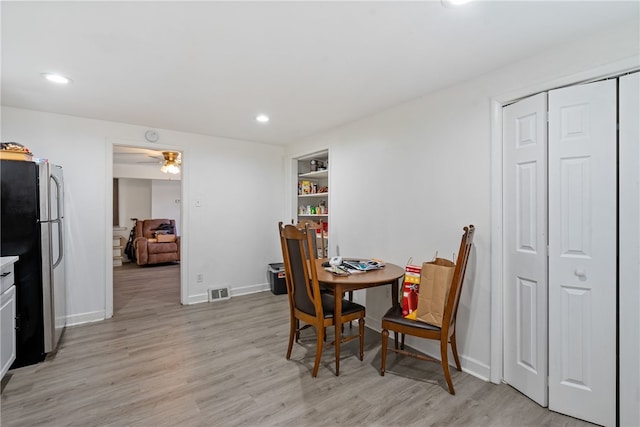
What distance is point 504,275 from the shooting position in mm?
2219

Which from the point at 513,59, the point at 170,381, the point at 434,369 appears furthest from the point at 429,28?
the point at 170,381

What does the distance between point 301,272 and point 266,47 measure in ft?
5.39

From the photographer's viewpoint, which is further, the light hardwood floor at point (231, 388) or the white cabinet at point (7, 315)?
the white cabinet at point (7, 315)

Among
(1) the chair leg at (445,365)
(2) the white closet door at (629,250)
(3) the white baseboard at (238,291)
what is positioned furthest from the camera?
(3) the white baseboard at (238,291)

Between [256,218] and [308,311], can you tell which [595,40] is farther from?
[256,218]

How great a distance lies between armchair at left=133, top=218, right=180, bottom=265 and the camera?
6.88m

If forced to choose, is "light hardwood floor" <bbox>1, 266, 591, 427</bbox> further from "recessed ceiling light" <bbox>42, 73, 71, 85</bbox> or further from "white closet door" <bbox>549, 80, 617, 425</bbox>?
"recessed ceiling light" <bbox>42, 73, 71, 85</bbox>

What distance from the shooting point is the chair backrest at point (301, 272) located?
2.29m

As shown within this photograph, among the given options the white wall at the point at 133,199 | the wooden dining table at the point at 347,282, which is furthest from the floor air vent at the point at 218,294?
the white wall at the point at 133,199

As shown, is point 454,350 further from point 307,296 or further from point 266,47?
point 266,47

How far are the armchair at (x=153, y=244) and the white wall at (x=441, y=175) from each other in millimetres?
5298

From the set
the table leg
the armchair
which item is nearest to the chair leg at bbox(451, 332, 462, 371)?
the table leg

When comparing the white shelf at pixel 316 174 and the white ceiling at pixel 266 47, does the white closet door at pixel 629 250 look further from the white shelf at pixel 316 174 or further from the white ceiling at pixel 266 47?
the white shelf at pixel 316 174

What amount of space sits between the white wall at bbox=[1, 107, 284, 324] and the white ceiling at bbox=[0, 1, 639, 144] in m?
0.42
